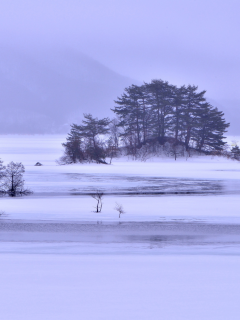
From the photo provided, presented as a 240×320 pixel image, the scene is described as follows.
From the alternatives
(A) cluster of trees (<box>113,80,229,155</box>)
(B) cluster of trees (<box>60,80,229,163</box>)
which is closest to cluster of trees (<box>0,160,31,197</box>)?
(B) cluster of trees (<box>60,80,229,163</box>)

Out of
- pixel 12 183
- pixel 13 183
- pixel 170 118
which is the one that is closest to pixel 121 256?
pixel 12 183

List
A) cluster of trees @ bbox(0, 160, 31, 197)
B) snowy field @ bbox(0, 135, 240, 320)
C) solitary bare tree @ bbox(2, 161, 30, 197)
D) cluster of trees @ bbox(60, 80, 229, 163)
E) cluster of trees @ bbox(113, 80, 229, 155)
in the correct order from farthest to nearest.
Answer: cluster of trees @ bbox(113, 80, 229, 155)
cluster of trees @ bbox(60, 80, 229, 163)
solitary bare tree @ bbox(2, 161, 30, 197)
cluster of trees @ bbox(0, 160, 31, 197)
snowy field @ bbox(0, 135, 240, 320)

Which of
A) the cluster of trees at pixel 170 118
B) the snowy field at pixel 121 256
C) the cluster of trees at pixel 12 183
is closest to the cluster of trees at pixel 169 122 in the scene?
the cluster of trees at pixel 170 118

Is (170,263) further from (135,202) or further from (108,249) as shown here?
(135,202)

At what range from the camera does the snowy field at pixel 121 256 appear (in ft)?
23.6

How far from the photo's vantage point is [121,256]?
10977 millimetres

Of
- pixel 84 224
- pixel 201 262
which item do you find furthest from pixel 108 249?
pixel 84 224

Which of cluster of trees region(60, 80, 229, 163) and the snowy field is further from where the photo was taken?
cluster of trees region(60, 80, 229, 163)

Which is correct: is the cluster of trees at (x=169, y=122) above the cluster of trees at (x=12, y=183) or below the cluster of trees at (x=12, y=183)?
above

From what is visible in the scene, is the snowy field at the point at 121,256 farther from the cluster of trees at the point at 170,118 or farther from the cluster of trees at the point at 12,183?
the cluster of trees at the point at 170,118

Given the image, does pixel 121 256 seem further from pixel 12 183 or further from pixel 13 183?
pixel 13 183

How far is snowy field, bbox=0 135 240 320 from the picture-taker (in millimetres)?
7199

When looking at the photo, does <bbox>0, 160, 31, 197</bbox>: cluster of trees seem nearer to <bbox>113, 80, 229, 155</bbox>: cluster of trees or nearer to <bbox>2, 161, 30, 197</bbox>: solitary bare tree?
<bbox>2, 161, 30, 197</bbox>: solitary bare tree

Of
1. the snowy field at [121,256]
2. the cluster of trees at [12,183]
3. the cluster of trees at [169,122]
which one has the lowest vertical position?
the snowy field at [121,256]
